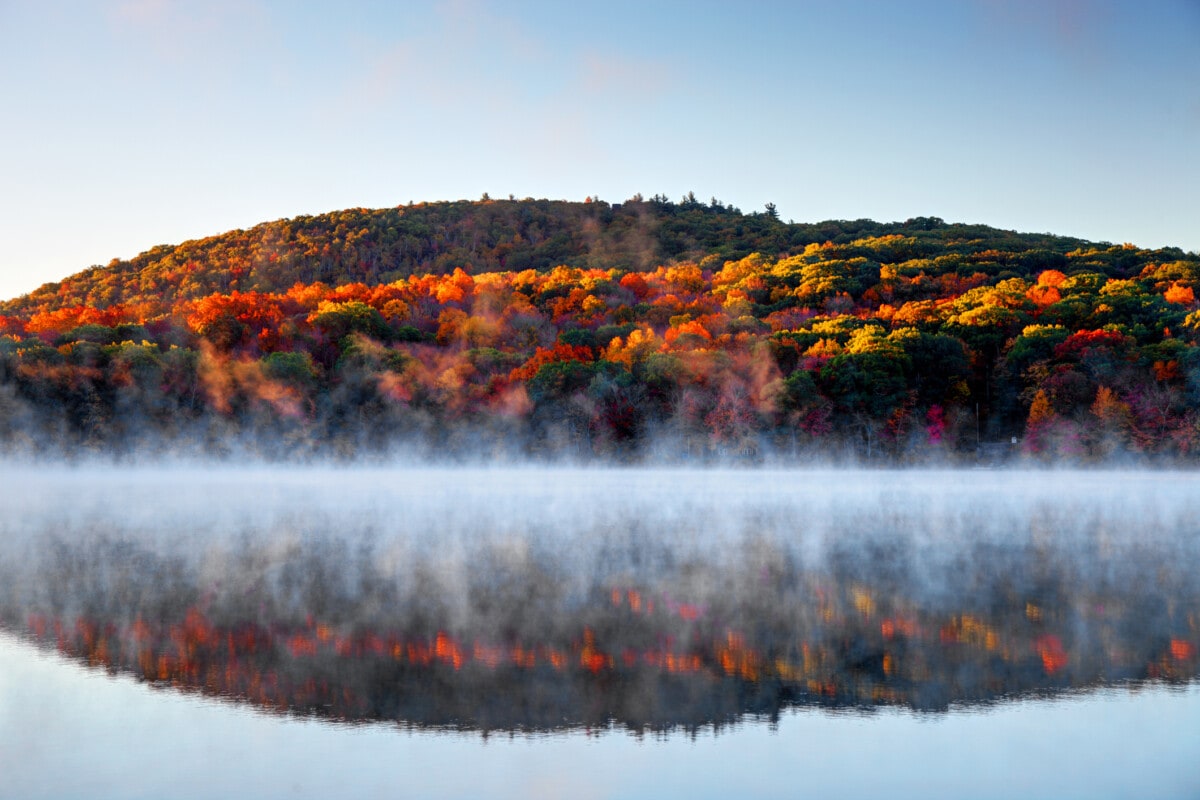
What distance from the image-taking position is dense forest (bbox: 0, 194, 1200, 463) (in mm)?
49406

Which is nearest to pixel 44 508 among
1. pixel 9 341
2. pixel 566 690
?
pixel 9 341

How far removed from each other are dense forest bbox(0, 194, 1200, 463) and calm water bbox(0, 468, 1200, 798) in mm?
26724

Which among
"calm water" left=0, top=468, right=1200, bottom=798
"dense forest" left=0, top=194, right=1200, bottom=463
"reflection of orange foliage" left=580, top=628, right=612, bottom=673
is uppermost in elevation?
"dense forest" left=0, top=194, right=1200, bottom=463

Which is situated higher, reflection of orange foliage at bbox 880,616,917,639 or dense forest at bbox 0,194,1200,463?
dense forest at bbox 0,194,1200,463

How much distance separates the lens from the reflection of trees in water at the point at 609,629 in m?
10.0

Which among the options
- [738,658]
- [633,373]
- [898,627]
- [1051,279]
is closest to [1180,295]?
[1051,279]

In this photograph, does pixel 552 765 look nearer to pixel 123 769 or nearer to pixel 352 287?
pixel 123 769

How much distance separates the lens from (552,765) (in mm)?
8367

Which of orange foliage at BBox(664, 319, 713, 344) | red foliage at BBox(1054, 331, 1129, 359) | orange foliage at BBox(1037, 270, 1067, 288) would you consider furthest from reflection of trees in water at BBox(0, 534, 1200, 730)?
orange foliage at BBox(1037, 270, 1067, 288)

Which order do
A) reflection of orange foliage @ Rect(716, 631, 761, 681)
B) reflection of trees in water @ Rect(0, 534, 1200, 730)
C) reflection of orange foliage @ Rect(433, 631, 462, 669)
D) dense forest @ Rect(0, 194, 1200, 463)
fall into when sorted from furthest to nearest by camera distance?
dense forest @ Rect(0, 194, 1200, 463) < reflection of orange foliage @ Rect(433, 631, 462, 669) < reflection of orange foliage @ Rect(716, 631, 761, 681) < reflection of trees in water @ Rect(0, 534, 1200, 730)

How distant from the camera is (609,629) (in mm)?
12664

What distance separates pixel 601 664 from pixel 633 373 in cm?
4100

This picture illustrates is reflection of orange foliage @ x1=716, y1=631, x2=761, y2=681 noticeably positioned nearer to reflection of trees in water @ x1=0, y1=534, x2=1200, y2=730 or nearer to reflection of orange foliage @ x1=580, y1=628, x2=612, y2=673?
reflection of trees in water @ x1=0, y1=534, x2=1200, y2=730

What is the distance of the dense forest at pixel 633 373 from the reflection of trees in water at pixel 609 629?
30.7 meters
